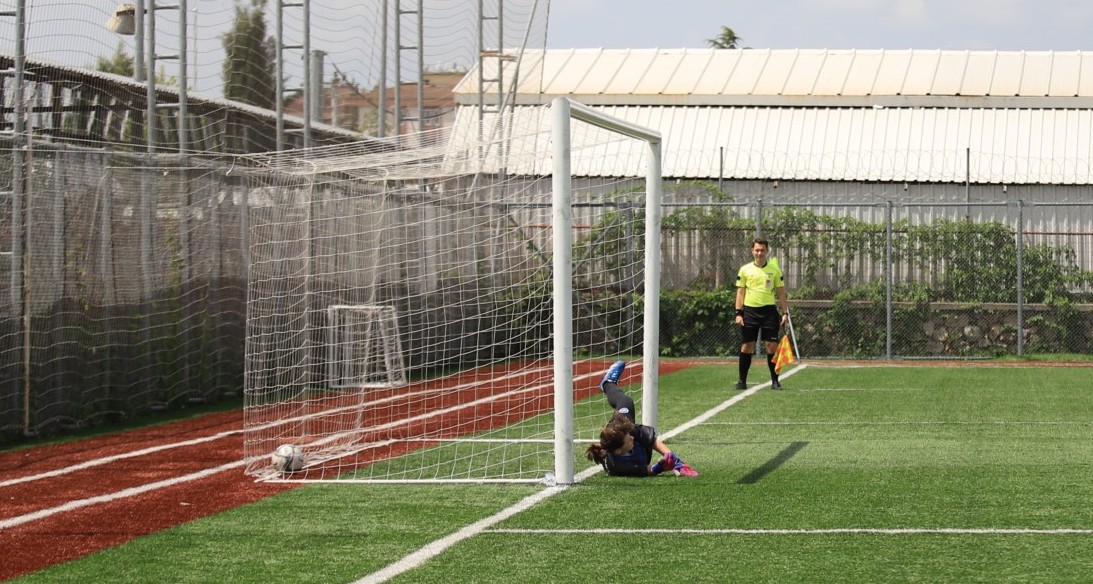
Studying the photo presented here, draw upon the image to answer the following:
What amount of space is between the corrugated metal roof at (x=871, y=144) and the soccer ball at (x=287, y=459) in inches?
648

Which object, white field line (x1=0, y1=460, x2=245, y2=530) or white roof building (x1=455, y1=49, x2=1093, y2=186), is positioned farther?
white roof building (x1=455, y1=49, x2=1093, y2=186)

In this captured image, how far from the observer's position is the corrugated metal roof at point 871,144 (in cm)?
2678

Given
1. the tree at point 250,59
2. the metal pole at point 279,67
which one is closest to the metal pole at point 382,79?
the metal pole at point 279,67

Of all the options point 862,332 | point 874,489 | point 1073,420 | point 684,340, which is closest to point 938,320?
point 862,332

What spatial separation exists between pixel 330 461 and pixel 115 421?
4066 millimetres

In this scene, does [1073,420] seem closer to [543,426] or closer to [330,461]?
[543,426]

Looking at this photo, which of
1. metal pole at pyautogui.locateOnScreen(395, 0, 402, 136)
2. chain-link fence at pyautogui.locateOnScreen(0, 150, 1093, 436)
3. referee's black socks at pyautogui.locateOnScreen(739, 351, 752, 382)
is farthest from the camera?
metal pole at pyautogui.locateOnScreen(395, 0, 402, 136)

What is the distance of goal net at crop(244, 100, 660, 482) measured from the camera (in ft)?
33.4

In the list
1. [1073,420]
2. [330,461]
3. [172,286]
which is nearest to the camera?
[330,461]

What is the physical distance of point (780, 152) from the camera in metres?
28.6

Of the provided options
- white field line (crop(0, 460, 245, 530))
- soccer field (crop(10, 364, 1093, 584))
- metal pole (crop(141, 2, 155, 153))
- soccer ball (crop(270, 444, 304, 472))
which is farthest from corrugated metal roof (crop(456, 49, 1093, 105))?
soccer ball (crop(270, 444, 304, 472))

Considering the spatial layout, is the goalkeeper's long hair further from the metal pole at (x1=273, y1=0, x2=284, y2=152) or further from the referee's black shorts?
the metal pole at (x1=273, y1=0, x2=284, y2=152)

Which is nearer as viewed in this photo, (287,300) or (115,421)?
(287,300)

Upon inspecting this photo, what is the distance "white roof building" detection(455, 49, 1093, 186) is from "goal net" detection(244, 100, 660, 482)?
331 inches
